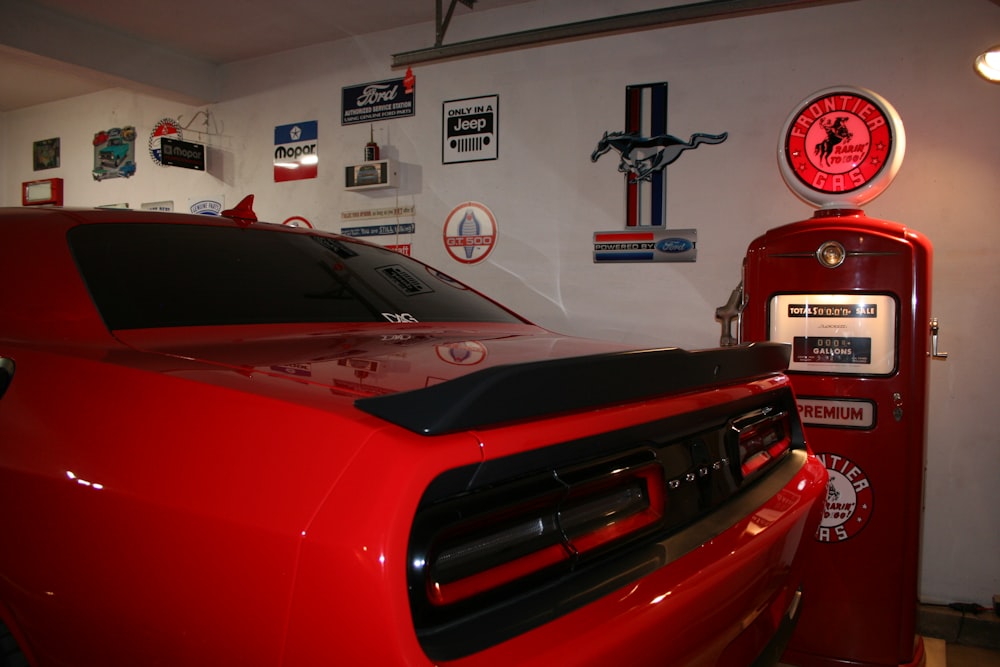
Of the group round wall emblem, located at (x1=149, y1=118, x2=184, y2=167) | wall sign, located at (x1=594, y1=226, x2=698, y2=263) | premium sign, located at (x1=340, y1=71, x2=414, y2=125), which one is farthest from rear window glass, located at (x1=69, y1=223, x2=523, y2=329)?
round wall emblem, located at (x1=149, y1=118, x2=184, y2=167)

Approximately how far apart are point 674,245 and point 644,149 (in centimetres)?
59

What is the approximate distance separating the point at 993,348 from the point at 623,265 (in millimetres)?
1862

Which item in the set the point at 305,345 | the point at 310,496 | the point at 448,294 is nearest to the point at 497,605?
the point at 310,496

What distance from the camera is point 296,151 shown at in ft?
17.0

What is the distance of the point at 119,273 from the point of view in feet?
4.60

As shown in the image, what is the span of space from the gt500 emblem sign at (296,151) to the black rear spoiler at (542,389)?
180 inches

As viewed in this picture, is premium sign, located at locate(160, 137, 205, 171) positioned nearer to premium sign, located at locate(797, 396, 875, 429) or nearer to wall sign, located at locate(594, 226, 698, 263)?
wall sign, located at locate(594, 226, 698, 263)

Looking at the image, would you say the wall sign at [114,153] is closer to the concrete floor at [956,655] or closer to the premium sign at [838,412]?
the premium sign at [838,412]

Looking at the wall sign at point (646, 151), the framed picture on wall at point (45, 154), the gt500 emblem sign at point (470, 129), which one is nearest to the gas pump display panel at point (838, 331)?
the wall sign at point (646, 151)

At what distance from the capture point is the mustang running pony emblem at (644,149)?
3754mm

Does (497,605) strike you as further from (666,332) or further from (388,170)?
(388,170)

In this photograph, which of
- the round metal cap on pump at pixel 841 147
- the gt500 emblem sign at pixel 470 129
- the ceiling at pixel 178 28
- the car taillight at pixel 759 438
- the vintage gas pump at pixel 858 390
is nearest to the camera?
the car taillight at pixel 759 438

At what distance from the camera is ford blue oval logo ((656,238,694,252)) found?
3.75 meters

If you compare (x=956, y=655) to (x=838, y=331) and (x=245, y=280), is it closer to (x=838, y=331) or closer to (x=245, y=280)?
(x=838, y=331)
